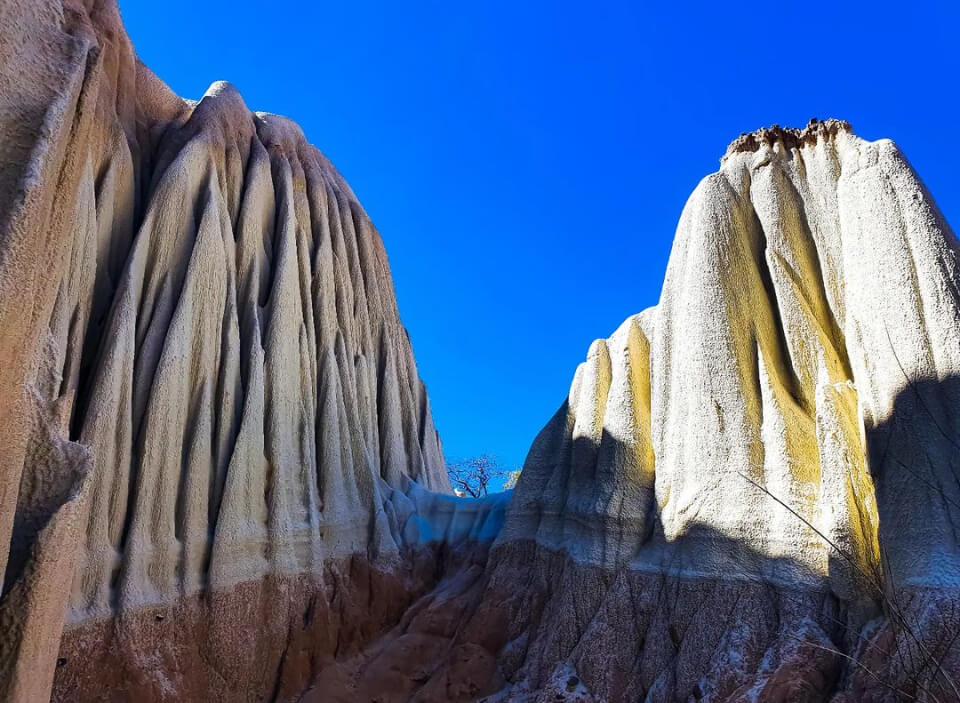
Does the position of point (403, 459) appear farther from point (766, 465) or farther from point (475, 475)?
point (475, 475)

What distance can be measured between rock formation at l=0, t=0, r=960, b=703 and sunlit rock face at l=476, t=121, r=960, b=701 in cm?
4

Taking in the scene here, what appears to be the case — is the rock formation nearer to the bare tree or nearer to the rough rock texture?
the rough rock texture

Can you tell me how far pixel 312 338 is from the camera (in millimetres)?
13312

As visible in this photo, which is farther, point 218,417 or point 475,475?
point 475,475

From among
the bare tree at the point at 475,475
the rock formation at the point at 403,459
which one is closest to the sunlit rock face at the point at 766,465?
the rock formation at the point at 403,459

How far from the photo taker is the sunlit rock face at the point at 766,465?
6441mm

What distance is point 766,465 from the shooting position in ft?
26.2

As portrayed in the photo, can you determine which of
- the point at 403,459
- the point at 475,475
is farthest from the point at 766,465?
the point at 475,475

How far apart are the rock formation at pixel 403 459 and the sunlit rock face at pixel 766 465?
36mm

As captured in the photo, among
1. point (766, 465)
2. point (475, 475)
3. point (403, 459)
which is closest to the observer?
point (766, 465)

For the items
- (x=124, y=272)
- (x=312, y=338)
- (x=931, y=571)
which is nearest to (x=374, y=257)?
(x=312, y=338)

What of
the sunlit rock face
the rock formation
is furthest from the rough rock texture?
the sunlit rock face

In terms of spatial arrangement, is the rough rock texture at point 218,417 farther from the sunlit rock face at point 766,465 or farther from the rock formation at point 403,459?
the sunlit rock face at point 766,465

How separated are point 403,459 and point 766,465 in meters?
8.32
